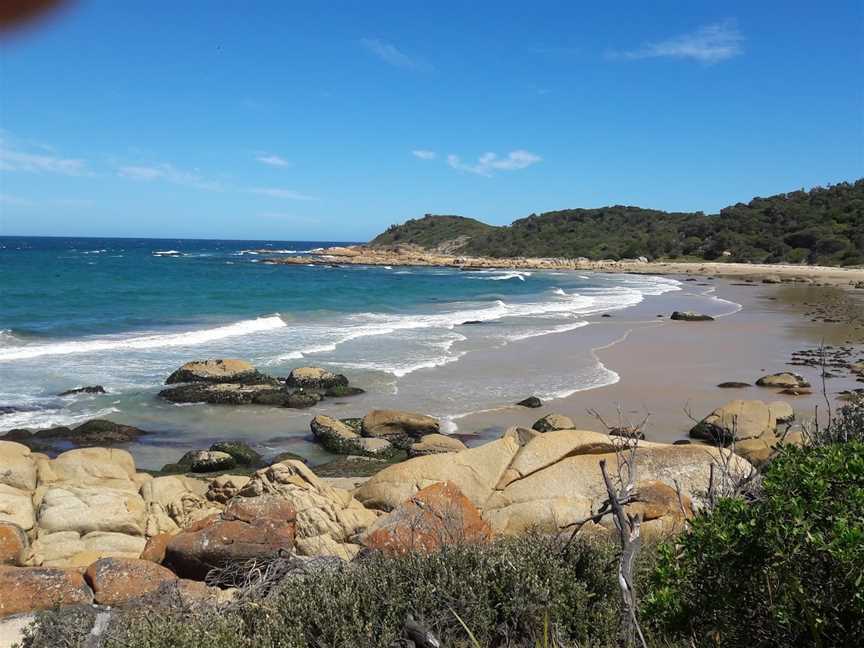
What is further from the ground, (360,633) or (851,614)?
(851,614)

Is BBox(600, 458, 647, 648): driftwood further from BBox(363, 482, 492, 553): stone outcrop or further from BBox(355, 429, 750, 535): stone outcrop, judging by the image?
BBox(355, 429, 750, 535): stone outcrop

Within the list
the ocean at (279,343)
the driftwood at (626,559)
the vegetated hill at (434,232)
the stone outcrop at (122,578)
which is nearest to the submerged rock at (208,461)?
the ocean at (279,343)

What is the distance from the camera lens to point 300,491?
9.03 metres

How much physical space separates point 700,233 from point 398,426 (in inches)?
3446

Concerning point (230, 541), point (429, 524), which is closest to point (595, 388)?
point (429, 524)

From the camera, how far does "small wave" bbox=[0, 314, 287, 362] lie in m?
23.9

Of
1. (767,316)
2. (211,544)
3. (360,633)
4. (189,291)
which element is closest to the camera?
(360,633)

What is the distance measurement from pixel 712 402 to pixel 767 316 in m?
19.9

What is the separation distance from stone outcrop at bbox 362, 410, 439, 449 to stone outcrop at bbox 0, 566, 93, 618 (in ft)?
27.1

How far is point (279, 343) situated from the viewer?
2755cm

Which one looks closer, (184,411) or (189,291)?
(184,411)

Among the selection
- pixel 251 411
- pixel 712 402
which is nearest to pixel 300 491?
pixel 251 411

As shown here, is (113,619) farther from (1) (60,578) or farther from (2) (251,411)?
(2) (251,411)

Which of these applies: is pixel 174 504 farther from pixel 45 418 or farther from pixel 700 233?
pixel 700 233
